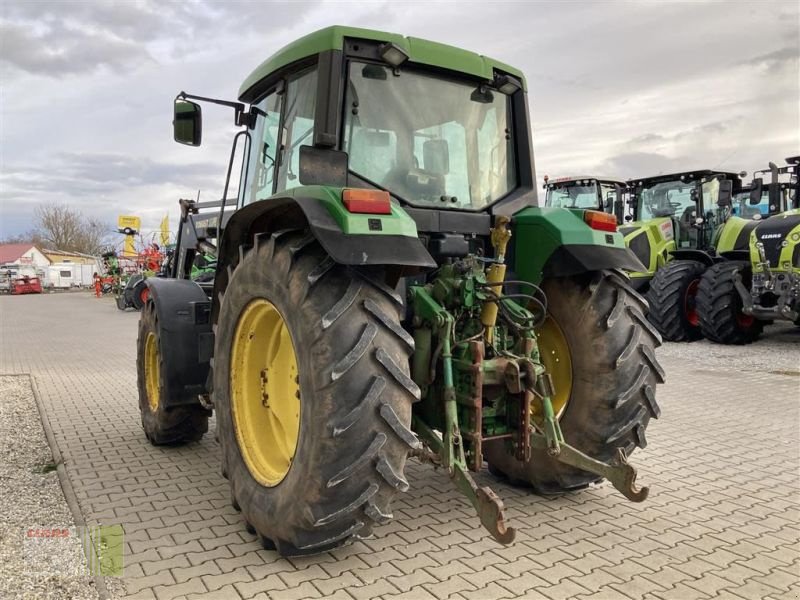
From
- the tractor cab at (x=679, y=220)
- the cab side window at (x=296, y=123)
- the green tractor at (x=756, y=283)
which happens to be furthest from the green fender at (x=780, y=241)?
the cab side window at (x=296, y=123)

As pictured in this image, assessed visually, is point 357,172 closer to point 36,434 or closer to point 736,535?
point 736,535

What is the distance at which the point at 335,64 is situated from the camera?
3.35m

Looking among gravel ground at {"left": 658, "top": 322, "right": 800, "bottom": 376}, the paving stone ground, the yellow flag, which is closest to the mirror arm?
the paving stone ground

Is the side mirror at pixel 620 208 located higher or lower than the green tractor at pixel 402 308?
higher

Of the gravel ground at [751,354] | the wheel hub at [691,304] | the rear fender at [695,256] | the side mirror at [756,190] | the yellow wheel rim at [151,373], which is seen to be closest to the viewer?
the yellow wheel rim at [151,373]

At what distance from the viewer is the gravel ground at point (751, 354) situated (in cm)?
920

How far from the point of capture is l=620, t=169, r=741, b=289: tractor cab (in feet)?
40.3

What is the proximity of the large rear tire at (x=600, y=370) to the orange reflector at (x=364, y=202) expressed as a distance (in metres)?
1.45

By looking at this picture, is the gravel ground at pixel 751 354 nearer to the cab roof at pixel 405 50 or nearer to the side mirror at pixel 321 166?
the cab roof at pixel 405 50

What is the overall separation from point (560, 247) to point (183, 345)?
106 inches

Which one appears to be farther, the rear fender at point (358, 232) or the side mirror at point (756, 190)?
the side mirror at point (756, 190)

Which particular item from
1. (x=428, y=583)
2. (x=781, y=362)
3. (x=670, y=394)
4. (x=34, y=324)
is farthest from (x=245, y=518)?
(x=34, y=324)

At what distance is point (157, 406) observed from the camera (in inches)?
201

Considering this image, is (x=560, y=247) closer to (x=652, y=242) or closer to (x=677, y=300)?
(x=677, y=300)
